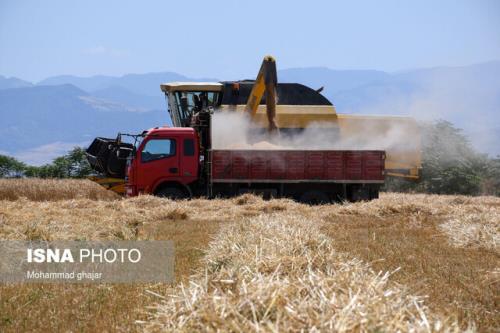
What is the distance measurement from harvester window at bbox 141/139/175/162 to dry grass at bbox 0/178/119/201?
589 centimetres

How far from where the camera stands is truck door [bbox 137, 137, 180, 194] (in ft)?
63.4

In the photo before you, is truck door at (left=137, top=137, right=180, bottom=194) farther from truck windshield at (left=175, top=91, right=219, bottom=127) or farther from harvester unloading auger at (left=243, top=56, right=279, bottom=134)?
truck windshield at (left=175, top=91, right=219, bottom=127)

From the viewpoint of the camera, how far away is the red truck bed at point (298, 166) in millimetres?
18984

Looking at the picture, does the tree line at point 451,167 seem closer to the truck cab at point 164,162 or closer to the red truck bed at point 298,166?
the red truck bed at point 298,166

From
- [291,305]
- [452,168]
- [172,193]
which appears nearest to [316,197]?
[172,193]

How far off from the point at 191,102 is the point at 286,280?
19.1 m

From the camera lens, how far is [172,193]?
1941cm

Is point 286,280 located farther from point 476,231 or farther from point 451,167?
point 451,167

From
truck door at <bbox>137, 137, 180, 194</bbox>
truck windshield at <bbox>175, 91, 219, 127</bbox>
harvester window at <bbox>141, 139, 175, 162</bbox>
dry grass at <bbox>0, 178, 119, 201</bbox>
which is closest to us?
truck door at <bbox>137, 137, 180, 194</bbox>

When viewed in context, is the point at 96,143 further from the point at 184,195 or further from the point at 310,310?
the point at 310,310

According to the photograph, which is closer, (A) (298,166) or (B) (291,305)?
(B) (291,305)

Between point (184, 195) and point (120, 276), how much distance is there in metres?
11.6

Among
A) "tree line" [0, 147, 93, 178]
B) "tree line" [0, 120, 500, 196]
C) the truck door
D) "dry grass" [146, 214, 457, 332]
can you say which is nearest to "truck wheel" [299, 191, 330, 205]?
the truck door

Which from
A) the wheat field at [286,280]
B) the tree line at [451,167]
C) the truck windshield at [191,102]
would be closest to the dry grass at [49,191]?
the truck windshield at [191,102]
